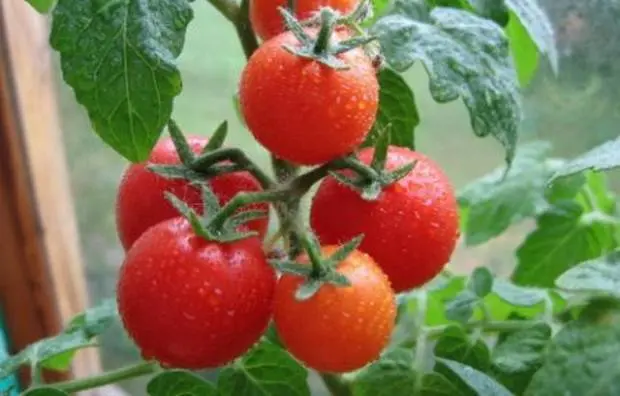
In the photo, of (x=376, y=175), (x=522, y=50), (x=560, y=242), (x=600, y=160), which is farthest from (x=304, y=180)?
(x=560, y=242)

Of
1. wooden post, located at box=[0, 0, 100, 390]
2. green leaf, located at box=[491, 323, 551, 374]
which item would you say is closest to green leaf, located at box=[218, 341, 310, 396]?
green leaf, located at box=[491, 323, 551, 374]

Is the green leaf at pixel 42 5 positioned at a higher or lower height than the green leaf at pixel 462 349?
higher

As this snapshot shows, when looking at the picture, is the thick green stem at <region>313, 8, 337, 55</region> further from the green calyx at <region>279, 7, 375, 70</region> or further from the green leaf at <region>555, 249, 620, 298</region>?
the green leaf at <region>555, 249, 620, 298</region>

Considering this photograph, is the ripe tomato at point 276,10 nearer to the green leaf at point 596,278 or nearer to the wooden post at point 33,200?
the green leaf at point 596,278

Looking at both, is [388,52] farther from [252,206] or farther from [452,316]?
[452,316]

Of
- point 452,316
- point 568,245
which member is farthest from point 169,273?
point 568,245

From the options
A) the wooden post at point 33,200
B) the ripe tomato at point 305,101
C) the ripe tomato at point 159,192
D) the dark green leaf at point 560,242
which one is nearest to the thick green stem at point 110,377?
the ripe tomato at point 159,192
